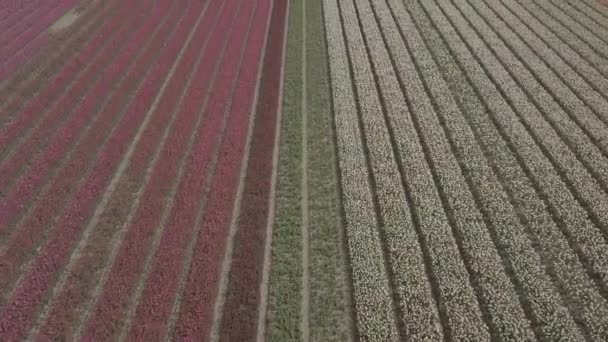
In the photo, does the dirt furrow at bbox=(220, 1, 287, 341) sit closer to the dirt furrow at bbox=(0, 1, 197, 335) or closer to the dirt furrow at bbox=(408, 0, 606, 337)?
the dirt furrow at bbox=(0, 1, 197, 335)

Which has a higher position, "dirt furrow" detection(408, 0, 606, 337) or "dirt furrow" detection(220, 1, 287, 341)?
"dirt furrow" detection(220, 1, 287, 341)

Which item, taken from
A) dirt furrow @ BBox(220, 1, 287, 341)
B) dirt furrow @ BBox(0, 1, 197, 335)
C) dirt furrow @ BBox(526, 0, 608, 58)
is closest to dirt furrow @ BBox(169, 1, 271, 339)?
dirt furrow @ BBox(220, 1, 287, 341)

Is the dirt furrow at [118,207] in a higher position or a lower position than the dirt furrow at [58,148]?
lower

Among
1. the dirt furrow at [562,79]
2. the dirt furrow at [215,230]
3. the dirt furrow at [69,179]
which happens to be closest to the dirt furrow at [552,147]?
the dirt furrow at [562,79]

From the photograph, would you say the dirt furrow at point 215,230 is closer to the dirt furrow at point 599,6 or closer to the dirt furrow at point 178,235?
the dirt furrow at point 178,235

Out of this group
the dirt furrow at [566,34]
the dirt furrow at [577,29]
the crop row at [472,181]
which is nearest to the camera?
the crop row at [472,181]

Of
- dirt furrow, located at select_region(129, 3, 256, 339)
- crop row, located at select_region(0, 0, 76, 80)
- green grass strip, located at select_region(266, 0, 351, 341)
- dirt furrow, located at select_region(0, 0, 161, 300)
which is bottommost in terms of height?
green grass strip, located at select_region(266, 0, 351, 341)

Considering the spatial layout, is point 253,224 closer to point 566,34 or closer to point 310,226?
point 310,226

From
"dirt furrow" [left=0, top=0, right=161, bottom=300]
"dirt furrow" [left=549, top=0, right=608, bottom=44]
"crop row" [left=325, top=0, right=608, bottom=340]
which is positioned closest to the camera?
"crop row" [left=325, top=0, right=608, bottom=340]

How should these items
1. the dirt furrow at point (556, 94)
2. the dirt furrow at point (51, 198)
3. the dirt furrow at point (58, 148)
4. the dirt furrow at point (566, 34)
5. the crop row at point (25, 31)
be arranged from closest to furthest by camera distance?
the dirt furrow at point (51, 198)
the dirt furrow at point (58, 148)
the dirt furrow at point (556, 94)
the dirt furrow at point (566, 34)
the crop row at point (25, 31)
